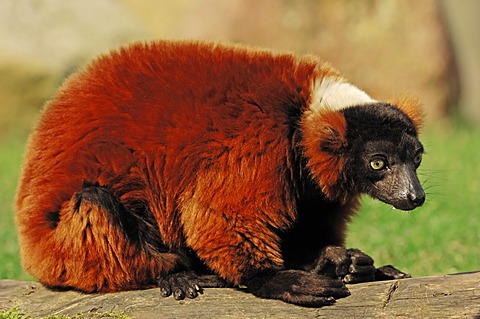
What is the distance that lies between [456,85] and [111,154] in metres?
10.4

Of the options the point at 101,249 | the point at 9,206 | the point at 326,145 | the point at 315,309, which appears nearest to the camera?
the point at 315,309

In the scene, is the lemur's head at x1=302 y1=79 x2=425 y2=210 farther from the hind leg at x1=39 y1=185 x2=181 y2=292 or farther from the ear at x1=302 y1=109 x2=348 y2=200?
the hind leg at x1=39 y1=185 x2=181 y2=292

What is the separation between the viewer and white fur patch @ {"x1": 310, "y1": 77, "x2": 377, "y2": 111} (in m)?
4.82

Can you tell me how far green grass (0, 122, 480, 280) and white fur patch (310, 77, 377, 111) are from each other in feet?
3.33

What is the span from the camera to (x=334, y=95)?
488 centimetres

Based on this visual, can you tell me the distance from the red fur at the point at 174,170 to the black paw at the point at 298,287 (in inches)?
3.9

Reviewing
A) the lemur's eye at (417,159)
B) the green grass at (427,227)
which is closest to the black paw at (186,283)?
the lemur's eye at (417,159)

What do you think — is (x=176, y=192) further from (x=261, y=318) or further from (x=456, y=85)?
(x=456, y=85)

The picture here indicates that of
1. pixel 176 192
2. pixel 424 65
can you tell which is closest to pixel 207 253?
pixel 176 192

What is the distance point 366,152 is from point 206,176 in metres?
0.92

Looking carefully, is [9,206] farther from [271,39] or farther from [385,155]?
[385,155]

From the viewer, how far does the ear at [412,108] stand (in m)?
5.09

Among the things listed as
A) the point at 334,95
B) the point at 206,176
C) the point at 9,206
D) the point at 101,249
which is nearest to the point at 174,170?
the point at 206,176

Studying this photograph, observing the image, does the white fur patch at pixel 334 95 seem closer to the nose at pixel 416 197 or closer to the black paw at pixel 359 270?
the nose at pixel 416 197
